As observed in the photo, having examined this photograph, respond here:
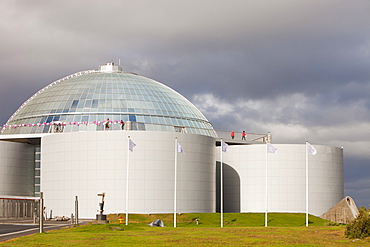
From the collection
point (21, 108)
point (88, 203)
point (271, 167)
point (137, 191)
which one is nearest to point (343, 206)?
point (271, 167)

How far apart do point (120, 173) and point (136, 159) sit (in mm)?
2488

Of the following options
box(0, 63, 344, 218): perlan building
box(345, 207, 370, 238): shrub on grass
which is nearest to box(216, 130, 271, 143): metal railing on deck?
box(0, 63, 344, 218): perlan building

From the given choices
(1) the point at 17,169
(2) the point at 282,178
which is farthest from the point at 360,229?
(1) the point at 17,169

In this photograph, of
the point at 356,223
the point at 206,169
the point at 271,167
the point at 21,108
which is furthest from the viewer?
the point at 21,108

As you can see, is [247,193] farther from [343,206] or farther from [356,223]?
[356,223]

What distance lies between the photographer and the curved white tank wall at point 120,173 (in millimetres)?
72188

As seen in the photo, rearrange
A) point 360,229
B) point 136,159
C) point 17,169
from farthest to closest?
point 17,169, point 136,159, point 360,229

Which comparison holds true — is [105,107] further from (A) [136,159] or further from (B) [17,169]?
(A) [136,159]

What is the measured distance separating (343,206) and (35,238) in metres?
39.7

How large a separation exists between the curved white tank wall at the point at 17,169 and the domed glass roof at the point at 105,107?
3.65 metres

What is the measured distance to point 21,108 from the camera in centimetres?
9694

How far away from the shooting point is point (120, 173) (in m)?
72.2

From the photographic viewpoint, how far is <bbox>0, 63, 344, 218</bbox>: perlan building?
238 feet

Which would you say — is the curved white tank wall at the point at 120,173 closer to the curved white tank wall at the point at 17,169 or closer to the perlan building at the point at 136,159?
the perlan building at the point at 136,159
